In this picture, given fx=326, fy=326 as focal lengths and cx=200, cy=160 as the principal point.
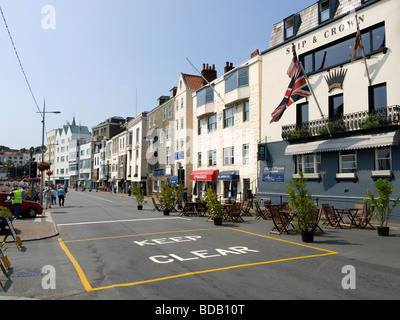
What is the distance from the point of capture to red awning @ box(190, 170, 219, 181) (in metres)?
31.5

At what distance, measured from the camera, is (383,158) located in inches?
666

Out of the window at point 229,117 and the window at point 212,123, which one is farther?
the window at point 212,123

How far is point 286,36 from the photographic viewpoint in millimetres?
23750

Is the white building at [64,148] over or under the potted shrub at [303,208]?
over

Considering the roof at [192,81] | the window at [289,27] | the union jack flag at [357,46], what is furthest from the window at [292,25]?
the roof at [192,81]

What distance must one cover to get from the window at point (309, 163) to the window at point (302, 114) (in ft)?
7.05

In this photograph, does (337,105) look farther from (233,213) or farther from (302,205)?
(302,205)

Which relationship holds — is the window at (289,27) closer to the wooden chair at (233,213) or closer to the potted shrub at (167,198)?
the potted shrub at (167,198)

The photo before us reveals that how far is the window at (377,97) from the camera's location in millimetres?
17281

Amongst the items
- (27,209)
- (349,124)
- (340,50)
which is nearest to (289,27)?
(340,50)

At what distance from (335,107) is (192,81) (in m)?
23.2

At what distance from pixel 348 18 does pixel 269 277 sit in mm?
17867

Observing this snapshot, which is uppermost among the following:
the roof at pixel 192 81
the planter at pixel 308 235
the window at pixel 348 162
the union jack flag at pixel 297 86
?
the roof at pixel 192 81
